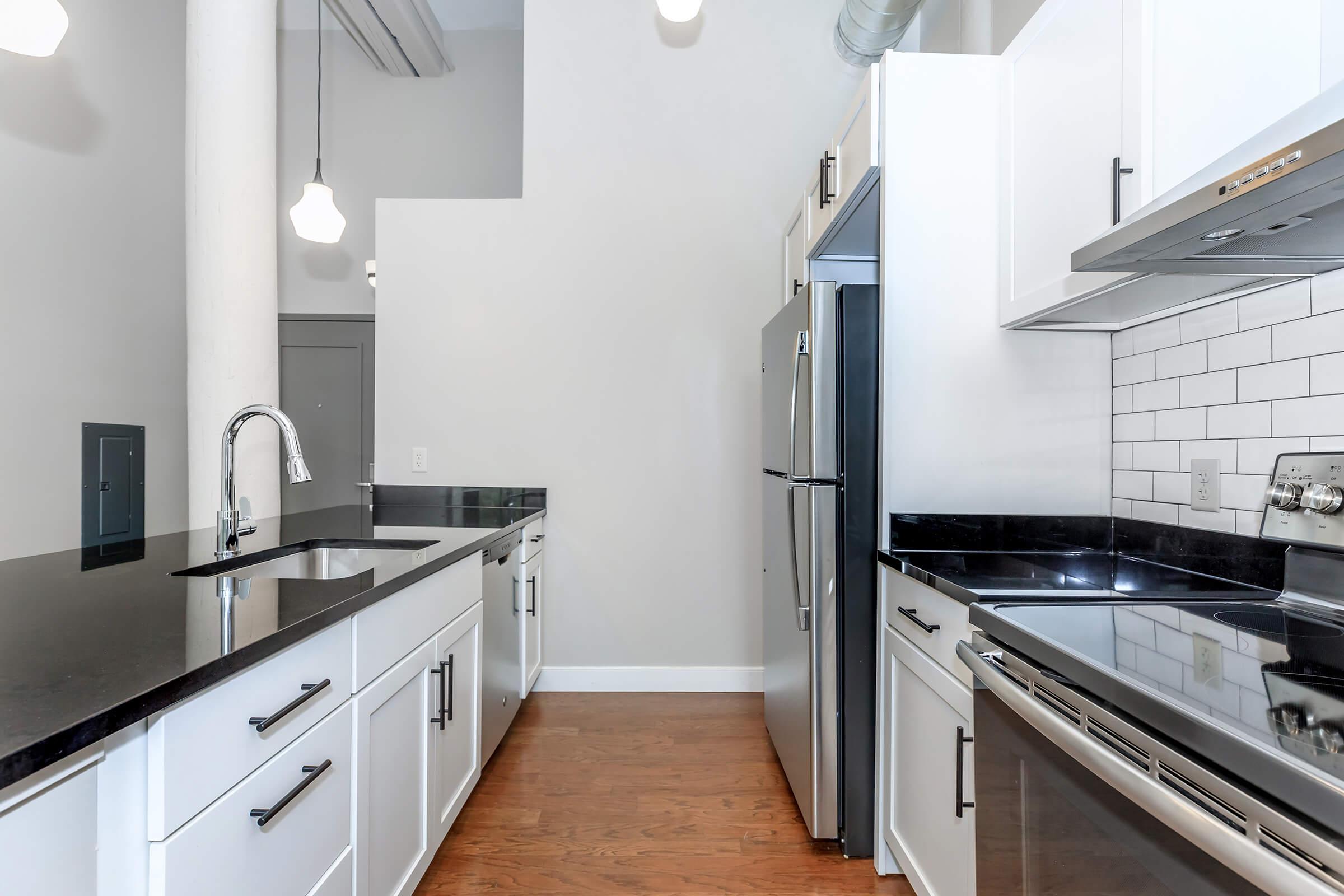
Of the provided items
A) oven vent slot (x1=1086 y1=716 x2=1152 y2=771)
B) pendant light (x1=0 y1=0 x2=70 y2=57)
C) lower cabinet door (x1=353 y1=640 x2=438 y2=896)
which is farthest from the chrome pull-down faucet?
oven vent slot (x1=1086 y1=716 x2=1152 y2=771)

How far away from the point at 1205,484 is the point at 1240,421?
0.16 m

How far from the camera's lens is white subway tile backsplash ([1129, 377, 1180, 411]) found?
1587mm

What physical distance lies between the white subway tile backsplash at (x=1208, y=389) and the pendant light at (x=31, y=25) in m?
2.72

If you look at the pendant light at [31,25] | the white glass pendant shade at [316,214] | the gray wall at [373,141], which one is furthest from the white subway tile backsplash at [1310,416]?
the gray wall at [373,141]

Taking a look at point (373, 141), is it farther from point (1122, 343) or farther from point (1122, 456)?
point (1122, 456)

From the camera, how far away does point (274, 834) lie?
962mm

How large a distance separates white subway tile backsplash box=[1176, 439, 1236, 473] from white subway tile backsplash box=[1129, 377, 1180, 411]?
109 mm

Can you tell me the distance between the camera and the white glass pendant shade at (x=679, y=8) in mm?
2512

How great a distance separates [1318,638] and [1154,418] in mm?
793

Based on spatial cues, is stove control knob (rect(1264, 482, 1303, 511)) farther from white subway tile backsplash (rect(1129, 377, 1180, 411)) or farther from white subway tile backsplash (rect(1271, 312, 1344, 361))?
white subway tile backsplash (rect(1129, 377, 1180, 411))

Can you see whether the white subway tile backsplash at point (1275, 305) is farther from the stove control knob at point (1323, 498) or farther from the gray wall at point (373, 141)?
the gray wall at point (373, 141)

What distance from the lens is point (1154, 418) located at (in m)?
1.65

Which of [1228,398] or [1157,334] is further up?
[1157,334]

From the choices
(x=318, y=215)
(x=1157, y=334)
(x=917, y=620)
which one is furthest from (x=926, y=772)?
(x=318, y=215)
